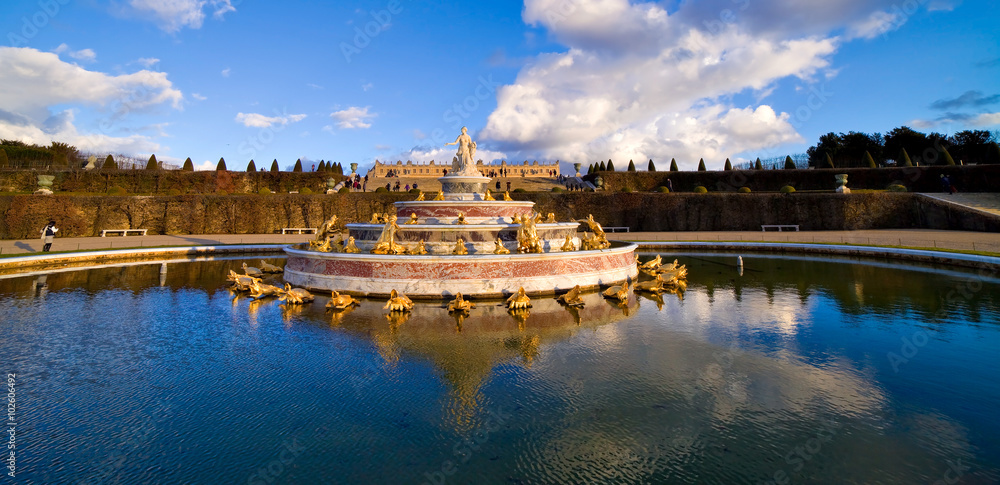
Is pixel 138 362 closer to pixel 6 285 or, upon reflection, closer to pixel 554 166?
pixel 6 285

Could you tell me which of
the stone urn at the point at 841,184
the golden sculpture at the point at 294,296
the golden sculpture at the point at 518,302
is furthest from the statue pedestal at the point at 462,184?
the stone urn at the point at 841,184

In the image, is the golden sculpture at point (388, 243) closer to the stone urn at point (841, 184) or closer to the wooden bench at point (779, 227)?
the wooden bench at point (779, 227)

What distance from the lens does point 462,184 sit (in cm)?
2433

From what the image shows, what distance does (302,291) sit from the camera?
14703 mm

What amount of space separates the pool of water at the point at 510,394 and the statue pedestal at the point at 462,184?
11.8m

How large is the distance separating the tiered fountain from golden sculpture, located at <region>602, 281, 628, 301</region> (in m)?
1.27

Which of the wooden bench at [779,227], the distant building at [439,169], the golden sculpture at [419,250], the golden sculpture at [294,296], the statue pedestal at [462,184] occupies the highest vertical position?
the distant building at [439,169]

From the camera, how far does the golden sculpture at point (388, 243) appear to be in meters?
17.2

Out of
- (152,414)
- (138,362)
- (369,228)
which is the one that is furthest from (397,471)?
(369,228)

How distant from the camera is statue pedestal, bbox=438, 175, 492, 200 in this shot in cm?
2405

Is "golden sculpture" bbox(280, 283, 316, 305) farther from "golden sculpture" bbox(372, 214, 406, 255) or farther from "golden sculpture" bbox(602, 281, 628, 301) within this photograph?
"golden sculpture" bbox(602, 281, 628, 301)

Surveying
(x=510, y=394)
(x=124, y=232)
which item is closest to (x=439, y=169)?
(x=124, y=232)

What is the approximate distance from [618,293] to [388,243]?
341 inches

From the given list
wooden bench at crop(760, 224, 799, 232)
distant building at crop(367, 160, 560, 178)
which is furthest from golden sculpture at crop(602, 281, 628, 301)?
distant building at crop(367, 160, 560, 178)
